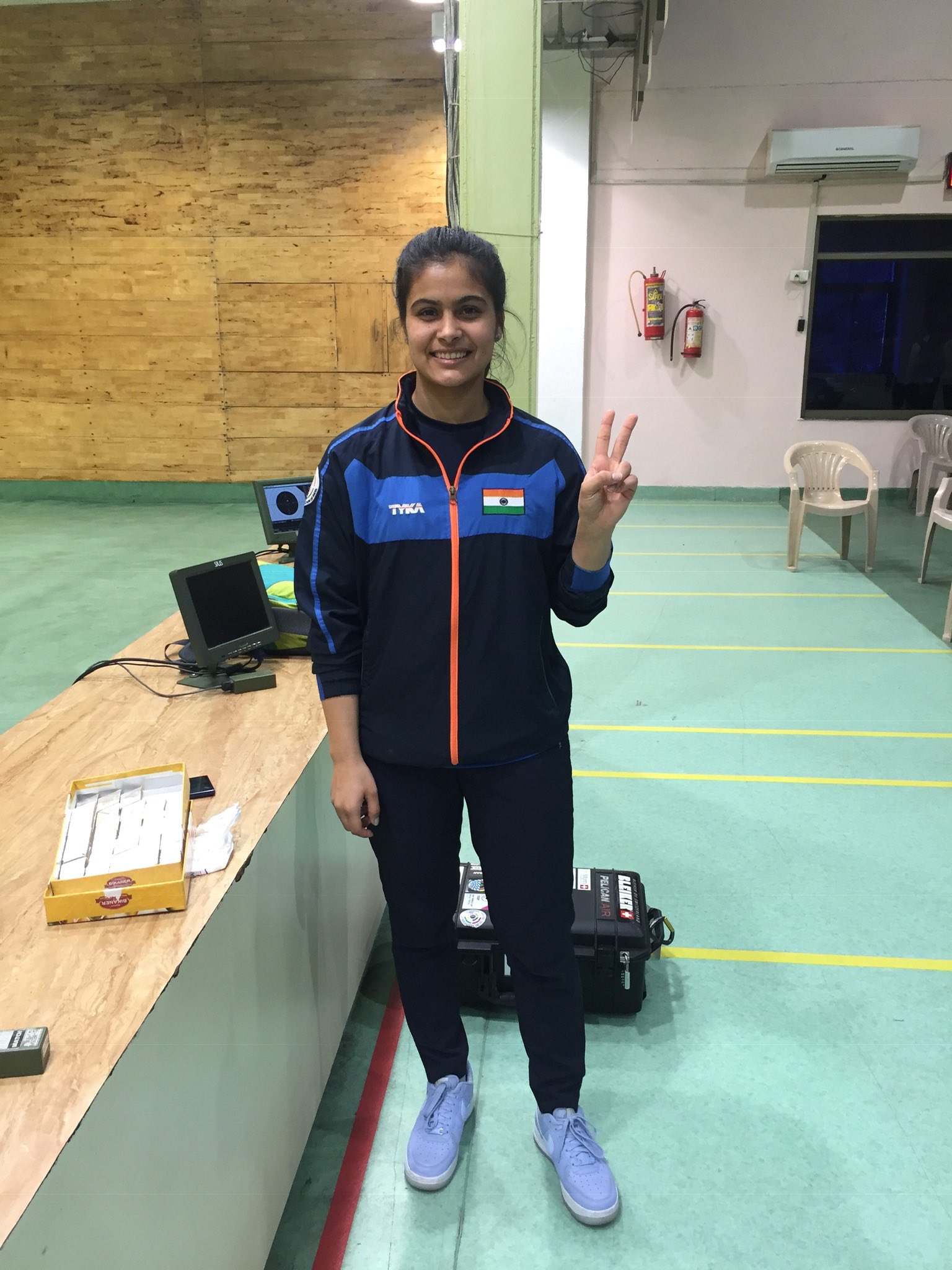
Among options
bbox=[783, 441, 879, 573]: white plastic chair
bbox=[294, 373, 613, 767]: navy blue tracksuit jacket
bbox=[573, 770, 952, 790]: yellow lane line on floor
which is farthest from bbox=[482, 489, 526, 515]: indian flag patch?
bbox=[783, 441, 879, 573]: white plastic chair

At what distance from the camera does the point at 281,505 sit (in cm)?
349

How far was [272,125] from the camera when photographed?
9102 millimetres

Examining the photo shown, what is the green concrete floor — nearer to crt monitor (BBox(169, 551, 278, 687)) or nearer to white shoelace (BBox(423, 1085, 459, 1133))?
white shoelace (BBox(423, 1085, 459, 1133))

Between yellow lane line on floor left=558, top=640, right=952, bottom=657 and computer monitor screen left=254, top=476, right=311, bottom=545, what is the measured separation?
2236 mm

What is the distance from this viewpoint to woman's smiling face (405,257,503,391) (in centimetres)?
149

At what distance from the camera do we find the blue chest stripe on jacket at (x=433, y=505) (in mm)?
1547

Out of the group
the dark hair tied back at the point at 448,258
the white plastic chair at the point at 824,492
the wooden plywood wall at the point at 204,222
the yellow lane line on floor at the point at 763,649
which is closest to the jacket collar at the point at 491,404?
the dark hair tied back at the point at 448,258

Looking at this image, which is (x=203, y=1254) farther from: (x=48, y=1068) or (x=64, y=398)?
(x=64, y=398)

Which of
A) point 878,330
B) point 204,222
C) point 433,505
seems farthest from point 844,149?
point 433,505

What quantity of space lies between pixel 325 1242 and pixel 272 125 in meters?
9.84

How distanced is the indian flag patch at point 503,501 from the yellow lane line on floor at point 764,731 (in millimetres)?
2690

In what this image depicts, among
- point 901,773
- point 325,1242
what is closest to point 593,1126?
point 325,1242

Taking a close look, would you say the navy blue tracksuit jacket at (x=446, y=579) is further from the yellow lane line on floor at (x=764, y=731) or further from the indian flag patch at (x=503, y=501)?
the yellow lane line on floor at (x=764, y=731)

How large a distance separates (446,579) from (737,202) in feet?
29.4
